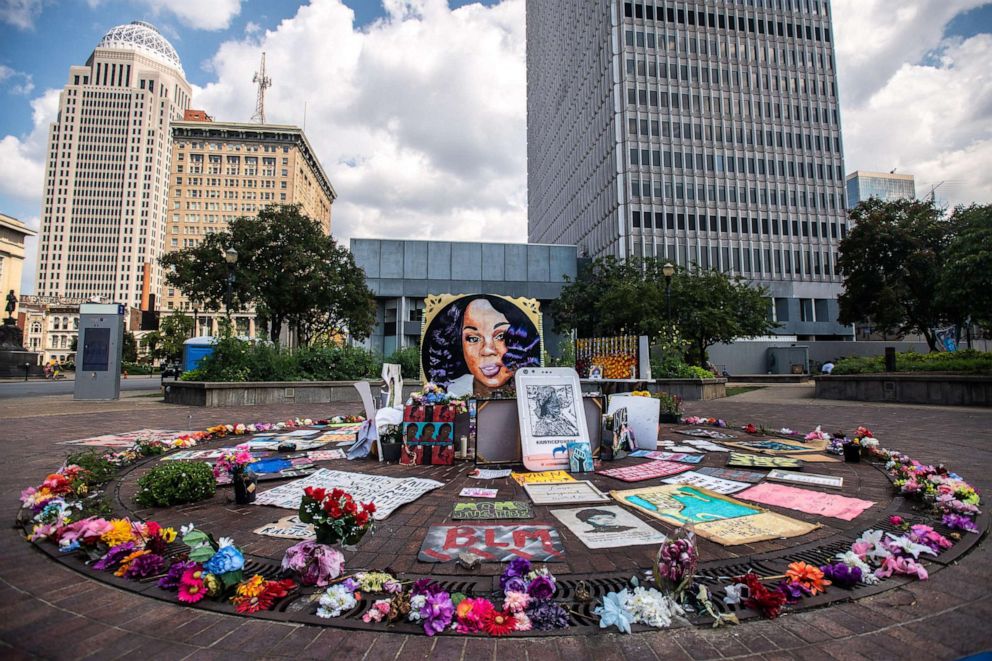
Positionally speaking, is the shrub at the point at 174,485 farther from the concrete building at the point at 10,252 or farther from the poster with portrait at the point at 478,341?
the concrete building at the point at 10,252

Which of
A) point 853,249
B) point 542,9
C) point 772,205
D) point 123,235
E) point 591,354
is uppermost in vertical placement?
point 542,9

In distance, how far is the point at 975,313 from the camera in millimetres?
20703

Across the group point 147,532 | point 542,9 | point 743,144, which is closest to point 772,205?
point 743,144

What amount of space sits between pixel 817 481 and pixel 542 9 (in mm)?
103887

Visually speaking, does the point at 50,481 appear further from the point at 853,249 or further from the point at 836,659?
the point at 853,249

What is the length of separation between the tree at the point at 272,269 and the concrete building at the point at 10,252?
1632 inches

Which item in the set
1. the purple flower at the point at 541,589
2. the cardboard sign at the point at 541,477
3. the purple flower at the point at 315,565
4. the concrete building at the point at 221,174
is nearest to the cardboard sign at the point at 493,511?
the cardboard sign at the point at 541,477

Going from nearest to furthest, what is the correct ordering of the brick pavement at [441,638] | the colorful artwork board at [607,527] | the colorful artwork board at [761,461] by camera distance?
the brick pavement at [441,638] < the colorful artwork board at [607,527] < the colorful artwork board at [761,461]

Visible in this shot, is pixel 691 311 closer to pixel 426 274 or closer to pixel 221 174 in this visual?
pixel 426 274

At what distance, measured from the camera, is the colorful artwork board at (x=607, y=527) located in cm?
384

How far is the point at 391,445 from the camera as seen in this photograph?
727cm

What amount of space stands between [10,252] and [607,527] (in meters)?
72.5

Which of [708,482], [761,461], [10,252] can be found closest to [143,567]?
[708,482]

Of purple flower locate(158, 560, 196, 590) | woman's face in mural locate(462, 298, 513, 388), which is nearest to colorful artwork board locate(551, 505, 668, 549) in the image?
purple flower locate(158, 560, 196, 590)
